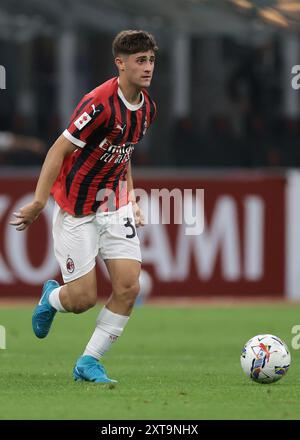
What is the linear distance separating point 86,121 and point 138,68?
0.52m

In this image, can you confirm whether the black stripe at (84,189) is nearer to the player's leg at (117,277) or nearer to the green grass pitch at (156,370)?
the player's leg at (117,277)

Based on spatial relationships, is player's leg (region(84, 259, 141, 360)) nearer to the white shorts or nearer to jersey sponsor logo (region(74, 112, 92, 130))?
the white shorts

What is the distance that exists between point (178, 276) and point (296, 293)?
166 centimetres

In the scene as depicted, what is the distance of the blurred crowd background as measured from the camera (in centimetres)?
2020

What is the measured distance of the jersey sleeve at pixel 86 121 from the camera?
8.77 metres

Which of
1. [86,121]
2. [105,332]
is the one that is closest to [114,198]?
[86,121]

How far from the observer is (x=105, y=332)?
29.7 feet

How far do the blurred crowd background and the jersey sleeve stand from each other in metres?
11.1

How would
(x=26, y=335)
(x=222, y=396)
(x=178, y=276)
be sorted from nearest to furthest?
(x=222, y=396), (x=26, y=335), (x=178, y=276)

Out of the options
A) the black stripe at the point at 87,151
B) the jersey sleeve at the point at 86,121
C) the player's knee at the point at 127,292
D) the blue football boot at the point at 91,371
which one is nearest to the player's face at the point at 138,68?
the jersey sleeve at the point at 86,121

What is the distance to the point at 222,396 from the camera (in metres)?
8.29

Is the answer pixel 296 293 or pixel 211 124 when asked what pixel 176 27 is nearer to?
pixel 211 124

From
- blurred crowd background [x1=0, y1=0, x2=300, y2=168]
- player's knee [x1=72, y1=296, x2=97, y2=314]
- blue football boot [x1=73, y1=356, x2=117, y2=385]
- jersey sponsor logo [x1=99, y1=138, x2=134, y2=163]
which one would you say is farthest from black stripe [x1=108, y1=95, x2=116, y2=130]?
blurred crowd background [x1=0, y1=0, x2=300, y2=168]

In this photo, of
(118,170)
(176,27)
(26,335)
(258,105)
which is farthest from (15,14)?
(118,170)
